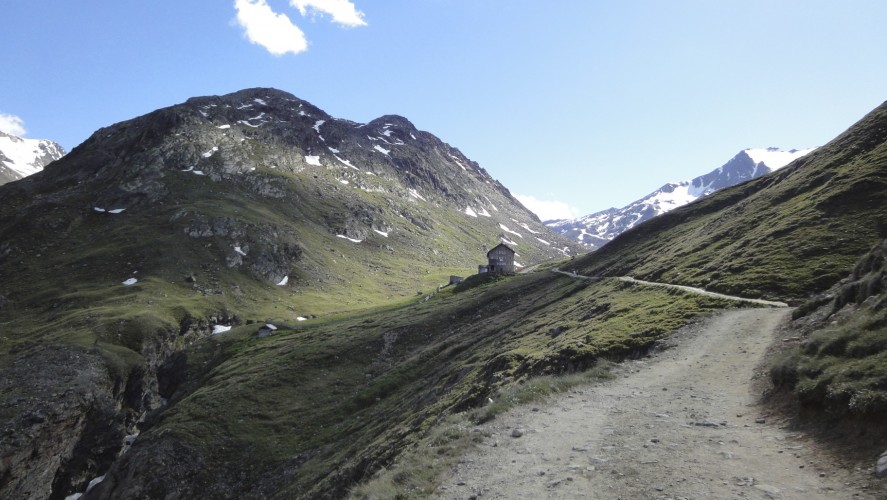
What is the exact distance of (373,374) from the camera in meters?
71.6

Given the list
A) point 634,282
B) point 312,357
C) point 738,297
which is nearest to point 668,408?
point 738,297

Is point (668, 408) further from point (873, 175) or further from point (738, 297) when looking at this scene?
point (873, 175)

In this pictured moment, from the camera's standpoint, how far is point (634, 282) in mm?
61375

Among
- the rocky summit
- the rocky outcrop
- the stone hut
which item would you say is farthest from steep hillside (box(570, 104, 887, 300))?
the rocky outcrop

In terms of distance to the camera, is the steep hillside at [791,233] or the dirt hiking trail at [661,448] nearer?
the dirt hiking trail at [661,448]

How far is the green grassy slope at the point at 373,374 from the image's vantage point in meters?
35.8

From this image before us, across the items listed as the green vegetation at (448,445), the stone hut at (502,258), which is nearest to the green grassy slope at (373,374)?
the green vegetation at (448,445)

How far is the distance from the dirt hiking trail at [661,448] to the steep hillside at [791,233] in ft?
68.4

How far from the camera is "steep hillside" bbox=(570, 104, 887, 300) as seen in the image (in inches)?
1645

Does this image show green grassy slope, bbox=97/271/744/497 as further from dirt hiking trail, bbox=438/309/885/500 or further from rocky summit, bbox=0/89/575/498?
rocky summit, bbox=0/89/575/498

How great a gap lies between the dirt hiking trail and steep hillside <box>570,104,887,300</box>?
20.9 m

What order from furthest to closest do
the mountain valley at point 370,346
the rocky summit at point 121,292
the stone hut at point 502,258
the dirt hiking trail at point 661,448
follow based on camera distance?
the stone hut at point 502,258
the rocky summit at point 121,292
the mountain valley at point 370,346
the dirt hiking trail at point 661,448

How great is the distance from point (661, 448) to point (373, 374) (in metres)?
60.0

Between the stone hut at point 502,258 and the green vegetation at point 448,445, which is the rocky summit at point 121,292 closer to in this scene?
the stone hut at point 502,258
